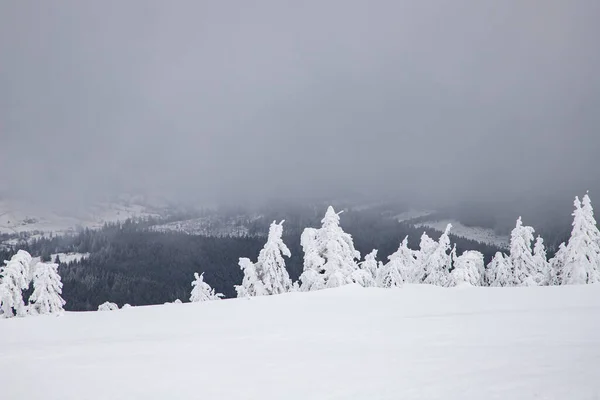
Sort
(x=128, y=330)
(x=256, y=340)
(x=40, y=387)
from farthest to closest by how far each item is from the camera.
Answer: (x=128, y=330)
(x=256, y=340)
(x=40, y=387)

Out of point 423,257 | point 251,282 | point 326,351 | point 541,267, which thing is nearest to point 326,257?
point 251,282

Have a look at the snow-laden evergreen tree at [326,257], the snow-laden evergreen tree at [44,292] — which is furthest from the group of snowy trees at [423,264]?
the snow-laden evergreen tree at [44,292]

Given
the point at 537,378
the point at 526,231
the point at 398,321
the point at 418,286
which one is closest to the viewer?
the point at 537,378

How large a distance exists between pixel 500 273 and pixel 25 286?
166 feet

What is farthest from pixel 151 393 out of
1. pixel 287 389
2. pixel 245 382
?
pixel 287 389

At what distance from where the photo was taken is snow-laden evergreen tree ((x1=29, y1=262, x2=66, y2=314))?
40625 millimetres

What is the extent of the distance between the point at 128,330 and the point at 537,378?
56.3 feet

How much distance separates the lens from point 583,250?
39469 millimetres

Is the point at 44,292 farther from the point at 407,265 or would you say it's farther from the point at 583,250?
A: the point at 583,250

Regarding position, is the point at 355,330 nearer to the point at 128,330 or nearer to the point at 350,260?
the point at 128,330

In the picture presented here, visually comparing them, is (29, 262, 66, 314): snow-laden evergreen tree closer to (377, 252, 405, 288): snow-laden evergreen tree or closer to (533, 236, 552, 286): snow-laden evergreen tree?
(377, 252, 405, 288): snow-laden evergreen tree

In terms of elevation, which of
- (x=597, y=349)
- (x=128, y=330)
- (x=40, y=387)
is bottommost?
(x=128, y=330)

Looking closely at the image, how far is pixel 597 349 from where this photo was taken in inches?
397

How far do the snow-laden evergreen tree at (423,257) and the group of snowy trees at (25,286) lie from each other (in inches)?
1492
